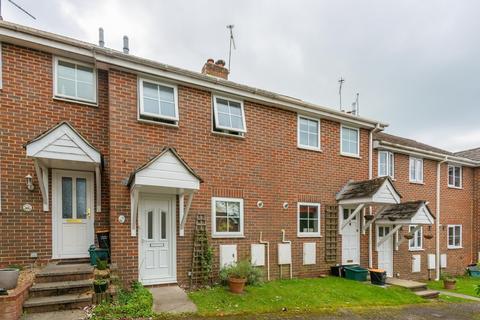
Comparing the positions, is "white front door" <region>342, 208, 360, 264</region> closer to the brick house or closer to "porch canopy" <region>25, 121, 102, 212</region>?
the brick house

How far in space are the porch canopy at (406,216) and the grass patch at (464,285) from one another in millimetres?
2993

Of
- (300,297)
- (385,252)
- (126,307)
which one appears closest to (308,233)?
(300,297)

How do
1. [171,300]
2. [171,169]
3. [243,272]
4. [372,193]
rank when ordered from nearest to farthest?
[171,300] → [171,169] → [243,272] → [372,193]

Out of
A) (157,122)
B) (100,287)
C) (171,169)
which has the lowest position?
(100,287)

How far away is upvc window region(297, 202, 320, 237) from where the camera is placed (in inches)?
397

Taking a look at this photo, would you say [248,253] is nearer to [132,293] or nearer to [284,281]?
[284,281]

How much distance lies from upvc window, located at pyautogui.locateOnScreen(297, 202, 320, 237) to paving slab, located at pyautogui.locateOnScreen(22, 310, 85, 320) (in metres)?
6.86

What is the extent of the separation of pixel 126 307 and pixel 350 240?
28.2 ft

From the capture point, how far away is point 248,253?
8883 mm

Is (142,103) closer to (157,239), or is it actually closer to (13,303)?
(157,239)

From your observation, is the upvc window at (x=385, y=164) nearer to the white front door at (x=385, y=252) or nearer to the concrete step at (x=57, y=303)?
the white front door at (x=385, y=252)

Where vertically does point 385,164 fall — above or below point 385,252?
above

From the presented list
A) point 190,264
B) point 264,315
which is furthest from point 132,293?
point 264,315

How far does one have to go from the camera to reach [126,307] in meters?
5.52
